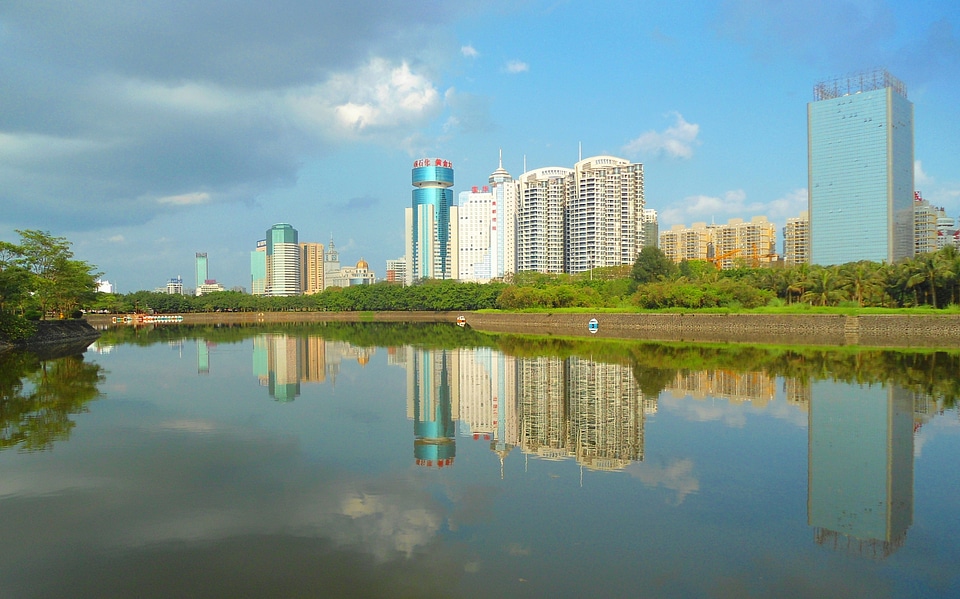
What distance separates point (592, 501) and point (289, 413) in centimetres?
1048

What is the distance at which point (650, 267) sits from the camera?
7431 centimetres

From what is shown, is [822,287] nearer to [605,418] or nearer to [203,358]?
[605,418]

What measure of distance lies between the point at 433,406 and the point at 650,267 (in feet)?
196

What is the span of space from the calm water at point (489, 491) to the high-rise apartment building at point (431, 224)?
14285cm

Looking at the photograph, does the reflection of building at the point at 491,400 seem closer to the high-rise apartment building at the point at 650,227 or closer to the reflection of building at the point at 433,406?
the reflection of building at the point at 433,406

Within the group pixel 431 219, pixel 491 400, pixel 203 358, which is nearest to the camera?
pixel 491 400

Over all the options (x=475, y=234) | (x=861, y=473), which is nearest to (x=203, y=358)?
(x=861, y=473)

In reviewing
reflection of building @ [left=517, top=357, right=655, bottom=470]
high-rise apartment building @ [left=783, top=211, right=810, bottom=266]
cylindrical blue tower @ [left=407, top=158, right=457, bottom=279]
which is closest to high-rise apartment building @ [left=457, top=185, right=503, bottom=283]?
cylindrical blue tower @ [left=407, top=158, right=457, bottom=279]

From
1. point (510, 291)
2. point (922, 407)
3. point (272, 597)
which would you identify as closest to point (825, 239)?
point (510, 291)

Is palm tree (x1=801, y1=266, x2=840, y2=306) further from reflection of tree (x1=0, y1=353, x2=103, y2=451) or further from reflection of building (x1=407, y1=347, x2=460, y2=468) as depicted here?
reflection of tree (x1=0, y1=353, x2=103, y2=451)

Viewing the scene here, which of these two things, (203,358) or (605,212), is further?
(605,212)

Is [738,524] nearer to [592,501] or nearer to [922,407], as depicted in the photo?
[592,501]

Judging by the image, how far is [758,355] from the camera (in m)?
31.7

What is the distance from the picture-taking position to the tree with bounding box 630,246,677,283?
74188mm
